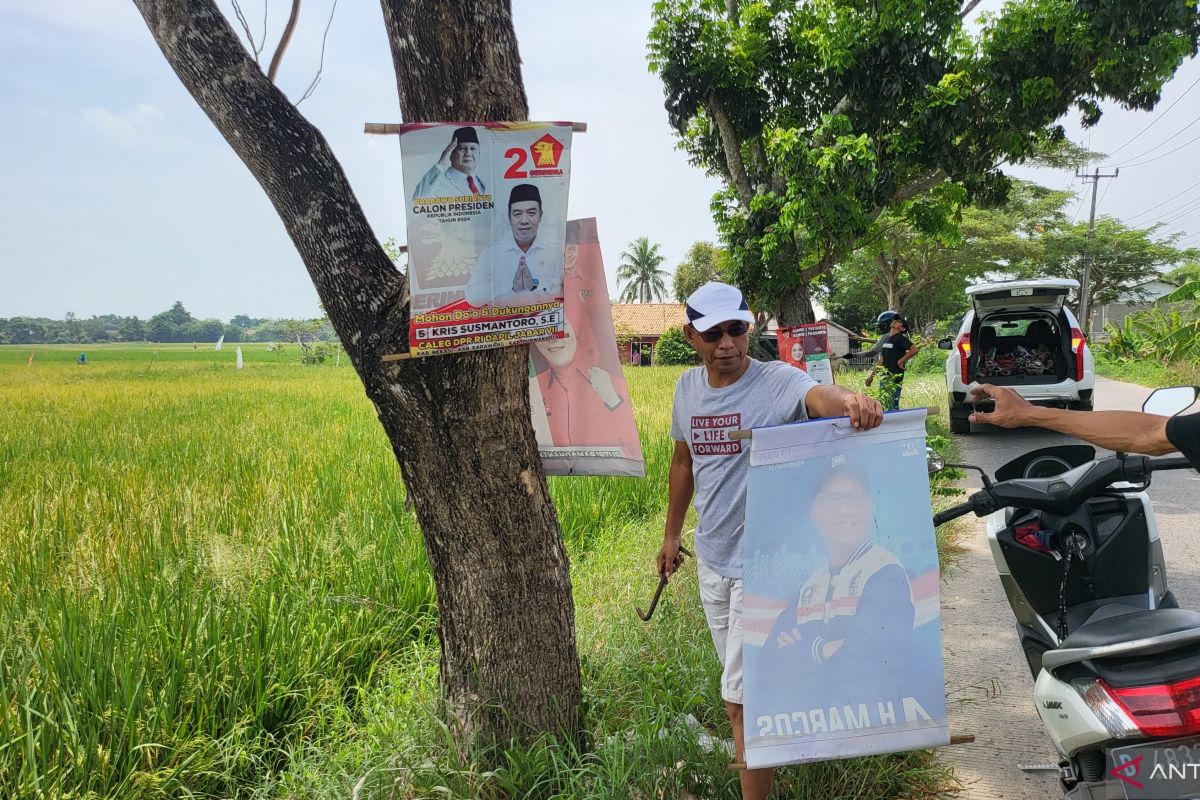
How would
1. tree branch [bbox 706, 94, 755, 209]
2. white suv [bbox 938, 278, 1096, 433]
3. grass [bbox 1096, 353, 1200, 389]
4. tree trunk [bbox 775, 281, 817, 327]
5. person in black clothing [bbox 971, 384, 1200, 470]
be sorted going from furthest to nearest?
grass [bbox 1096, 353, 1200, 389] → tree branch [bbox 706, 94, 755, 209] → tree trunk [bbox 775, 281, 817, 327] → white suv [bbox 938, 278, 1096, 433] → person in black clothing [bbox 971, 384, 1200, 470]

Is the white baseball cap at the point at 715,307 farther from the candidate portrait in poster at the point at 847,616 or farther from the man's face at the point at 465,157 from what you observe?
the man's face at the point at 465,157

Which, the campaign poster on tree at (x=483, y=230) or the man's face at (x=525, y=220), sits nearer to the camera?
the campaign poster on tree at (x=483, y=230)

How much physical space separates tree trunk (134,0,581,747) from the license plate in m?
1.51

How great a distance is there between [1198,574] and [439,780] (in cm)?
456

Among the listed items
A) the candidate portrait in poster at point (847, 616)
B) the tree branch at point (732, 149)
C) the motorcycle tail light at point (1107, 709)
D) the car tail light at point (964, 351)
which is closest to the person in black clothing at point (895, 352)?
the car tail light at point (964, 351)

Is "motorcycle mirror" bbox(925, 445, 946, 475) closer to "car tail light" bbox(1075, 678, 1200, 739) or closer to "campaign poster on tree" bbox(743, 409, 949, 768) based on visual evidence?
"campaign poster on tree" bbox(743, 409, 949, 768)

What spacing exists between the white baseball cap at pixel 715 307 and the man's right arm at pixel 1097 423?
720 millimetres

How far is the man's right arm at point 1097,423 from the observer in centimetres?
178

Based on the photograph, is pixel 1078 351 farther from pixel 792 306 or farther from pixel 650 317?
pixel 650 317

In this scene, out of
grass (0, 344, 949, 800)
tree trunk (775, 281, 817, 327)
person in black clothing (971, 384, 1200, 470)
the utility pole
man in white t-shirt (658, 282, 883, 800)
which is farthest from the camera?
the utility pole

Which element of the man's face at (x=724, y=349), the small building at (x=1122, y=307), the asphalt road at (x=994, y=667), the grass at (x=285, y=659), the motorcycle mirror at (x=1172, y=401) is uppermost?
the small building at (x=1122, y=307)

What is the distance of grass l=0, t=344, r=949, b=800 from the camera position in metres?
2.38

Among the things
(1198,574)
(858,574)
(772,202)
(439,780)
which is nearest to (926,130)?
(772,202)

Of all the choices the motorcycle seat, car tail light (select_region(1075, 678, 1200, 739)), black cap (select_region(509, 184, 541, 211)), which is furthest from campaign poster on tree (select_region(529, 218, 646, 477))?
car tail light (select_region(1075, 678, 1200, 739))
